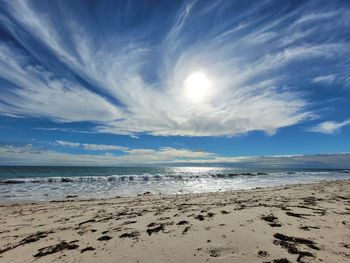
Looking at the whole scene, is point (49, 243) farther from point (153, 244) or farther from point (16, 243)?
point (153, 244)

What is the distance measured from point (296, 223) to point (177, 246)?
3044 mm

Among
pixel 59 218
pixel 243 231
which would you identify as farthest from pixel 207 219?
pixel 59 218

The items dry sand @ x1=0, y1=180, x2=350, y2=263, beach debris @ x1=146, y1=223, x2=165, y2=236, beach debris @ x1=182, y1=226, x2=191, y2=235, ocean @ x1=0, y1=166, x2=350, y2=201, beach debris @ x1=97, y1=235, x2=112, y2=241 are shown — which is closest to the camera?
dry sand @ x1=0, y1=180, x2=350, y2=263

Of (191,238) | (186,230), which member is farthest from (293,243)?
(186,230)

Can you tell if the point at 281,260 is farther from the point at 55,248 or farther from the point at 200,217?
the point at 55,248

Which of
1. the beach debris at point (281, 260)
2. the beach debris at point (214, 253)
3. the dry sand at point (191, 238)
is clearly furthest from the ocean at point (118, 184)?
the beach debris at point (281, 260)

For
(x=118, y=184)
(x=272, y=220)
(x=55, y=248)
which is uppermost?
(x=118, y=184)

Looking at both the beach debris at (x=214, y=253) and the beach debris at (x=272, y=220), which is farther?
the beach debris at (x=272, y=220)

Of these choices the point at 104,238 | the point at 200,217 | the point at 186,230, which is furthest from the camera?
the point at 200,217

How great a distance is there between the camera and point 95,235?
517 cm

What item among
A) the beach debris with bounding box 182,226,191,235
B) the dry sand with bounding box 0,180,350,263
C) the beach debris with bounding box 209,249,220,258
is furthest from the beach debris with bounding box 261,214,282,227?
the beach debris with bounding box 209,249,220,258

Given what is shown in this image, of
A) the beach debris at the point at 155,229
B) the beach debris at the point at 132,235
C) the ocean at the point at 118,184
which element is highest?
the ocean at the point at 118,184

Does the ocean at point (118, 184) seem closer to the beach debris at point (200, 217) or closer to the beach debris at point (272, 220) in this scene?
the beach debris at point (200, 217)

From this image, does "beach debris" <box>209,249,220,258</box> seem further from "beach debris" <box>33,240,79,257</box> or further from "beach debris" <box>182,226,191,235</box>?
"beach debris" <box>33,240,79,257</box>
